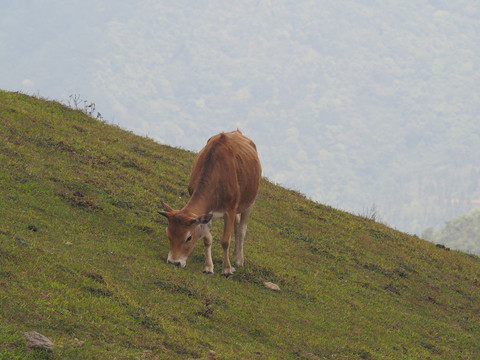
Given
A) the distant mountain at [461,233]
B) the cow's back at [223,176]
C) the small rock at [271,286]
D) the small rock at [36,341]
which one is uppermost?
the distant mountain at [461,233]

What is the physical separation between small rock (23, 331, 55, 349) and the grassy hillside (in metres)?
0.08

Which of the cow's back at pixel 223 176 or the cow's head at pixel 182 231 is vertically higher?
the cow's back at pixel 223 176

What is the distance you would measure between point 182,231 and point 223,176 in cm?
191

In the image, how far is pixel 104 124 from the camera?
26703 mm

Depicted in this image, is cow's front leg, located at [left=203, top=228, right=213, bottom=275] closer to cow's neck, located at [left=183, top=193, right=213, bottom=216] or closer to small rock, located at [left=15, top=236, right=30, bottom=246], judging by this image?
cow's neck, located at [left=183, top=193, right=213, bottom=216]

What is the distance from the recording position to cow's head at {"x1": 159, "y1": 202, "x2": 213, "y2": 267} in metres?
13.7

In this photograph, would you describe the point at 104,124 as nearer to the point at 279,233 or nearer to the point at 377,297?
Answer: the point at 279,233

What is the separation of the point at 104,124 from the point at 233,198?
516 inches

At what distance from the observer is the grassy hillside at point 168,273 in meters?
10.1

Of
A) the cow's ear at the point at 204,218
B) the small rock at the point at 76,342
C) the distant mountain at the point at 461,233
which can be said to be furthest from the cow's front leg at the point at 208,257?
the distant mountain at the point at 461,233

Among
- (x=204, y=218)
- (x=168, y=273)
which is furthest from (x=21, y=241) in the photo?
(x=204, y=218)

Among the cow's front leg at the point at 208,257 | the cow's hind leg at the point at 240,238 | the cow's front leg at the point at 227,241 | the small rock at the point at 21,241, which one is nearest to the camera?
the small rock at the point at 21,241

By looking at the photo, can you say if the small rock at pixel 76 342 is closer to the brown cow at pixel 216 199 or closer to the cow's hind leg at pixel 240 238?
the brown cow at pixel 216 199

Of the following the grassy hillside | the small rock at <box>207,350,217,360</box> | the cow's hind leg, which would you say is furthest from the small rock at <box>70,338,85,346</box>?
the cow's hind leg
